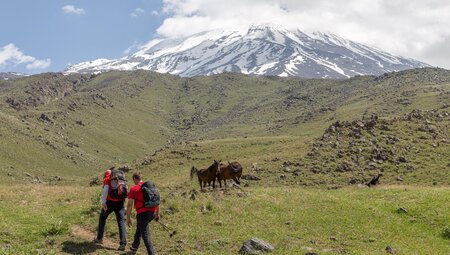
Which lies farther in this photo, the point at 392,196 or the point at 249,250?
the point at 392,196

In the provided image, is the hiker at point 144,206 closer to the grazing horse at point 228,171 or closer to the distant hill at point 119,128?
the grazing horse at point 228,171

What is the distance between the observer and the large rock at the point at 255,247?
1728 centimetres

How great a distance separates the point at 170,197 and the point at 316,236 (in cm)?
801

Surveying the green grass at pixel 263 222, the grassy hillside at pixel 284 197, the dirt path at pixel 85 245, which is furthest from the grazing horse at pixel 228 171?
the dirt path at pixel 85 245

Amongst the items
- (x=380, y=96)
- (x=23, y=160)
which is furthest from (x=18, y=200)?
(x=380, y=96)

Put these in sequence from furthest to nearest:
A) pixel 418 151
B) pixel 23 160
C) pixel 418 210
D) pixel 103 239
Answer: pixel 23 160, pixel 418 151, pixel 418 210, pixel 103 239

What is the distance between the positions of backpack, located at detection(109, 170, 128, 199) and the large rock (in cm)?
499

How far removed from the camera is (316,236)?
779 inches

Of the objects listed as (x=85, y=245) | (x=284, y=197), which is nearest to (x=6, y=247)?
(x=85, y=245)

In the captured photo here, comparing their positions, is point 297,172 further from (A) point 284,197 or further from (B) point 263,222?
(B) point 263,222

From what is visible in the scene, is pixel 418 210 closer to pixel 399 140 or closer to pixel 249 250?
pixel 249 250

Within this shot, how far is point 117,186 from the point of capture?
669 inches

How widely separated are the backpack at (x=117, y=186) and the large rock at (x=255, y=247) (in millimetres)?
4992

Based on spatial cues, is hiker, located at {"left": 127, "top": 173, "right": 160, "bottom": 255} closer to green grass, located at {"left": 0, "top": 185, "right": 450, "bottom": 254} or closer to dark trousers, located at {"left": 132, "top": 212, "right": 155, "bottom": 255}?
dark trousers, located at {"left": 132, "top": 212, "right": 155, "bottom": 255}
